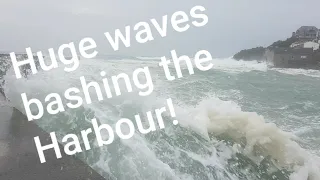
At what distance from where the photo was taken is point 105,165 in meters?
5.03

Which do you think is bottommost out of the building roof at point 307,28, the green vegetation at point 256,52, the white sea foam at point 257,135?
the white sea foam at point 257,135

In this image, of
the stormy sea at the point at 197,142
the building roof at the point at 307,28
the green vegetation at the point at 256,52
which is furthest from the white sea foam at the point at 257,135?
the building roof at the point at 307,28

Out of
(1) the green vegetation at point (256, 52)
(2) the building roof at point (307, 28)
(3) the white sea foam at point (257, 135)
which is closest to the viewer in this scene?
(3) the white sea foam at point (257, 135)

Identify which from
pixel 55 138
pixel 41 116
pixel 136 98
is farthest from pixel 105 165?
pixel 136 98

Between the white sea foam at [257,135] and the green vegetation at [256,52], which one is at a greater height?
the green vegetation at [256,52]

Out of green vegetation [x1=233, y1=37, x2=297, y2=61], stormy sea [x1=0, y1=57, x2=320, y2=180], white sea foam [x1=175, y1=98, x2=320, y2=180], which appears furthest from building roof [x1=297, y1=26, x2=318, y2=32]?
white sea foam [x1=175, y1=98, x2=320, y2=180]

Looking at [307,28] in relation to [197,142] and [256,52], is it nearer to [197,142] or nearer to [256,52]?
[256,52]

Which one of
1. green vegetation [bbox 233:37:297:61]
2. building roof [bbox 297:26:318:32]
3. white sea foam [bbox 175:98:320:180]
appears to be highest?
building roof [bbox 297:26:318:32]

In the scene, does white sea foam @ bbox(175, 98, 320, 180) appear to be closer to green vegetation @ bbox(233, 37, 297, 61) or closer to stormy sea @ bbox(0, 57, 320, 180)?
stormy sea @ bbox(0, 57, 320, 180)

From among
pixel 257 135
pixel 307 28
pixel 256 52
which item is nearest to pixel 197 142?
pixel 257 135

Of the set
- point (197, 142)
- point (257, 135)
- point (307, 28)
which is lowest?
point (257, 135)

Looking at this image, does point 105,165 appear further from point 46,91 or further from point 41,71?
point 41,71

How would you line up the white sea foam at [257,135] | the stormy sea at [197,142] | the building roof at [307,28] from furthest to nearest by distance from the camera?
the building roof at [307,28], the white sea foam at [257,135], the stormy sea at [197,142]

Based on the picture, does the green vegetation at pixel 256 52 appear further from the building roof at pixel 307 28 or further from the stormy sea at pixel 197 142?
the stormy sea at pixel 197 142
